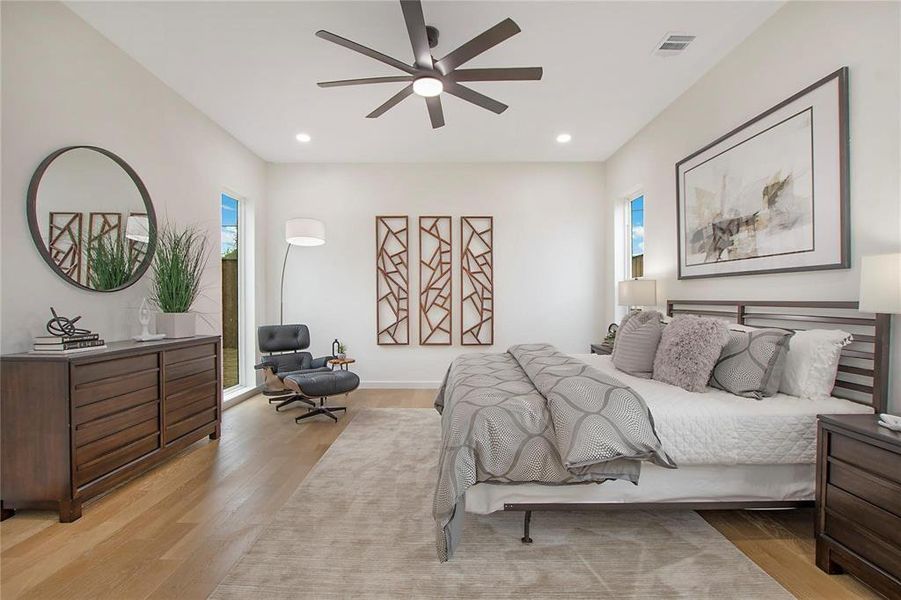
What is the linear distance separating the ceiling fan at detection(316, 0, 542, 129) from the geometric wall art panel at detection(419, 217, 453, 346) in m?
2.42

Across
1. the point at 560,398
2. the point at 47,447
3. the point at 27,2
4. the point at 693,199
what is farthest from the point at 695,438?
the point at 27,2

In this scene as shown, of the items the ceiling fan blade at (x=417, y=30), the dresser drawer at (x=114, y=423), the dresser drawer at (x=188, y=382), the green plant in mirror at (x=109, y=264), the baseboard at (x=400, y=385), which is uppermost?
the ceiling fan blade at (x=417, y=30)

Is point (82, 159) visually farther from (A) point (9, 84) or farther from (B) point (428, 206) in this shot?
(B) point (428, 206)

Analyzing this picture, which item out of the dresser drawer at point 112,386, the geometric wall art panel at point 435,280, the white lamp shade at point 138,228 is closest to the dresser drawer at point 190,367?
the dresser drawer at point 112,386

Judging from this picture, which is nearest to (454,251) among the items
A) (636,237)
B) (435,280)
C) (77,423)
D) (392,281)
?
(435,280)

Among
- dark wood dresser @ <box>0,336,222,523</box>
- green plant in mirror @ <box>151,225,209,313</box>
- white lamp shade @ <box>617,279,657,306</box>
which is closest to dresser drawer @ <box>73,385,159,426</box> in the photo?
dark wood dresser @ <box>0,336,222,523</box>

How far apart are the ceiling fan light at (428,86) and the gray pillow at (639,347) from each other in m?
2.14

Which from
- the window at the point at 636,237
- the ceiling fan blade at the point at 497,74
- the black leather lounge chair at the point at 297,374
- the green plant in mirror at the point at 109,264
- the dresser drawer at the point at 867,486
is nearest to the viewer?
the dresser drawer at the point at 867,486

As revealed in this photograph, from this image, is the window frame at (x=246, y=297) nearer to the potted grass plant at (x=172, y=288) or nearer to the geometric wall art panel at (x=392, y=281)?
the geometric wall art panel at (x=392, y=281)

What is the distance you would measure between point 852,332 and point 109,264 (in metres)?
4.61

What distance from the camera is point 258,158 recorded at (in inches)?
203

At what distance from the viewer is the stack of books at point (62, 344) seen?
2.27 m

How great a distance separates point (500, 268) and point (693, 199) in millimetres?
2412

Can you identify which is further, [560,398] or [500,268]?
[500,268]
